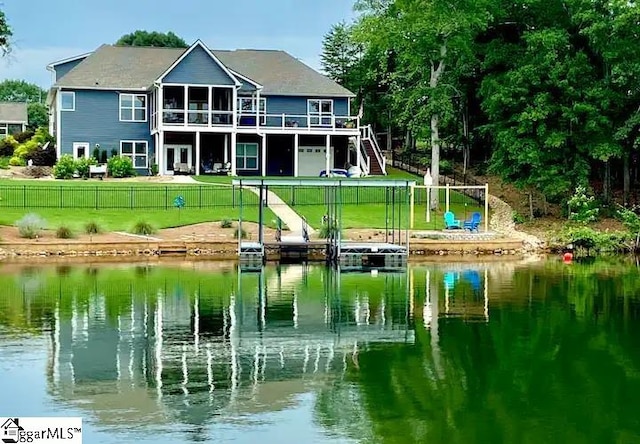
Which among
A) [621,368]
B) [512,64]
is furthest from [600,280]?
[512,64]

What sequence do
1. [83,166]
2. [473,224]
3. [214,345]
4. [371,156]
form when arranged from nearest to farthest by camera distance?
1. [214,345]
2. [473,224]
3. [83,166]
4. [371,156]

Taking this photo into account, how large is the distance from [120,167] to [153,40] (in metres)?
50.9

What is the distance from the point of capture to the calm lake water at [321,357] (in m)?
15.7

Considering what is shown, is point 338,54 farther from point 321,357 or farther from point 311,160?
point 321,357

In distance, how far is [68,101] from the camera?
199ft

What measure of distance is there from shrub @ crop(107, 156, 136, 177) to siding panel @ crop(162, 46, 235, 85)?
5.40 metres

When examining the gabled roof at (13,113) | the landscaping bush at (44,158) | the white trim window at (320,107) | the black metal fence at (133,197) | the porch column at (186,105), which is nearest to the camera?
the black metal fence at (133,197)

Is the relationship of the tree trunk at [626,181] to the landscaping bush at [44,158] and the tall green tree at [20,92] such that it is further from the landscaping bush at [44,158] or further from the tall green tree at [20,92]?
the tall green tree at [20,92]

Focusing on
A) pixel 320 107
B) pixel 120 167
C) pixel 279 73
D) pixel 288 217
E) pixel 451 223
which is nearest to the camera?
pixel 451 223

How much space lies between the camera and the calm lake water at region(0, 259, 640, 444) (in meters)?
15.7

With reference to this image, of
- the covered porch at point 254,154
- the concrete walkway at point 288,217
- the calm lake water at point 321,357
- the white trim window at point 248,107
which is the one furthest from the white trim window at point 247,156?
the calm lake water at point 321,357

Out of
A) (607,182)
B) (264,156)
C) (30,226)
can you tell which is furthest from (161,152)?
(607,182)

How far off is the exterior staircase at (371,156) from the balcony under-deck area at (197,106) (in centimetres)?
913

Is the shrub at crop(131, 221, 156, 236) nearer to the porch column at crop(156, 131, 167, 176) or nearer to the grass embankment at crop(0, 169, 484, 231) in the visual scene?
the grass embankment at crop(0, 169, 484, 231)
